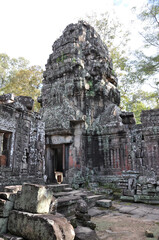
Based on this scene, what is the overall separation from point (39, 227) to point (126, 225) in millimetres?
2182

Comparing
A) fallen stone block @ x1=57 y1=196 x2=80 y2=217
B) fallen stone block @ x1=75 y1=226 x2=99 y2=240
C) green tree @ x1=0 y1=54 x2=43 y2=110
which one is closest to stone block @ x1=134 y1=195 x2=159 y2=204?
fallen stone block @ x1=57 y1=196 x2=80 y2=217

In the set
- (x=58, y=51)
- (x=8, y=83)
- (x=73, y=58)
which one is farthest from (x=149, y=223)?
(x=8, y=83)

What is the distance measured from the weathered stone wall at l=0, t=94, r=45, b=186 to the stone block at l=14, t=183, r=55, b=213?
145 centimetres

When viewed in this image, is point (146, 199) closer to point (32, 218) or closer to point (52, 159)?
point (32, 218)

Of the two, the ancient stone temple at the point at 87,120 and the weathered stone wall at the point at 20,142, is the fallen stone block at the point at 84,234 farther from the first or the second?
the ancient stone temple at the point at 87,120

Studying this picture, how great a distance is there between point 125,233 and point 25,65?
19203 millimetres

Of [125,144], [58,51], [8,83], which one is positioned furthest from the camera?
[8,83]

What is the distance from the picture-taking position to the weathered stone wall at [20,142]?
14.5 feet

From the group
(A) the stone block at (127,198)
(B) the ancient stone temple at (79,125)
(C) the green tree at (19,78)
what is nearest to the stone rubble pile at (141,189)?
(A) the stone block at (127,198)

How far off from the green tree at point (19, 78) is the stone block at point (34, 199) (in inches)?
622

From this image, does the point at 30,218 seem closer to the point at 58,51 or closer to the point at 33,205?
the point at 33,205

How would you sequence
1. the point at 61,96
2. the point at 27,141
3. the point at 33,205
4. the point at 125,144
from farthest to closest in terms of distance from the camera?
the point at 61,96 < the point at 125,144 < the point at 27,141 < the point at 33,205

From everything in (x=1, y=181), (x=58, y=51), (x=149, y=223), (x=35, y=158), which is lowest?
(x=149, y=223)

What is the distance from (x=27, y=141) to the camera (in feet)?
16.5
